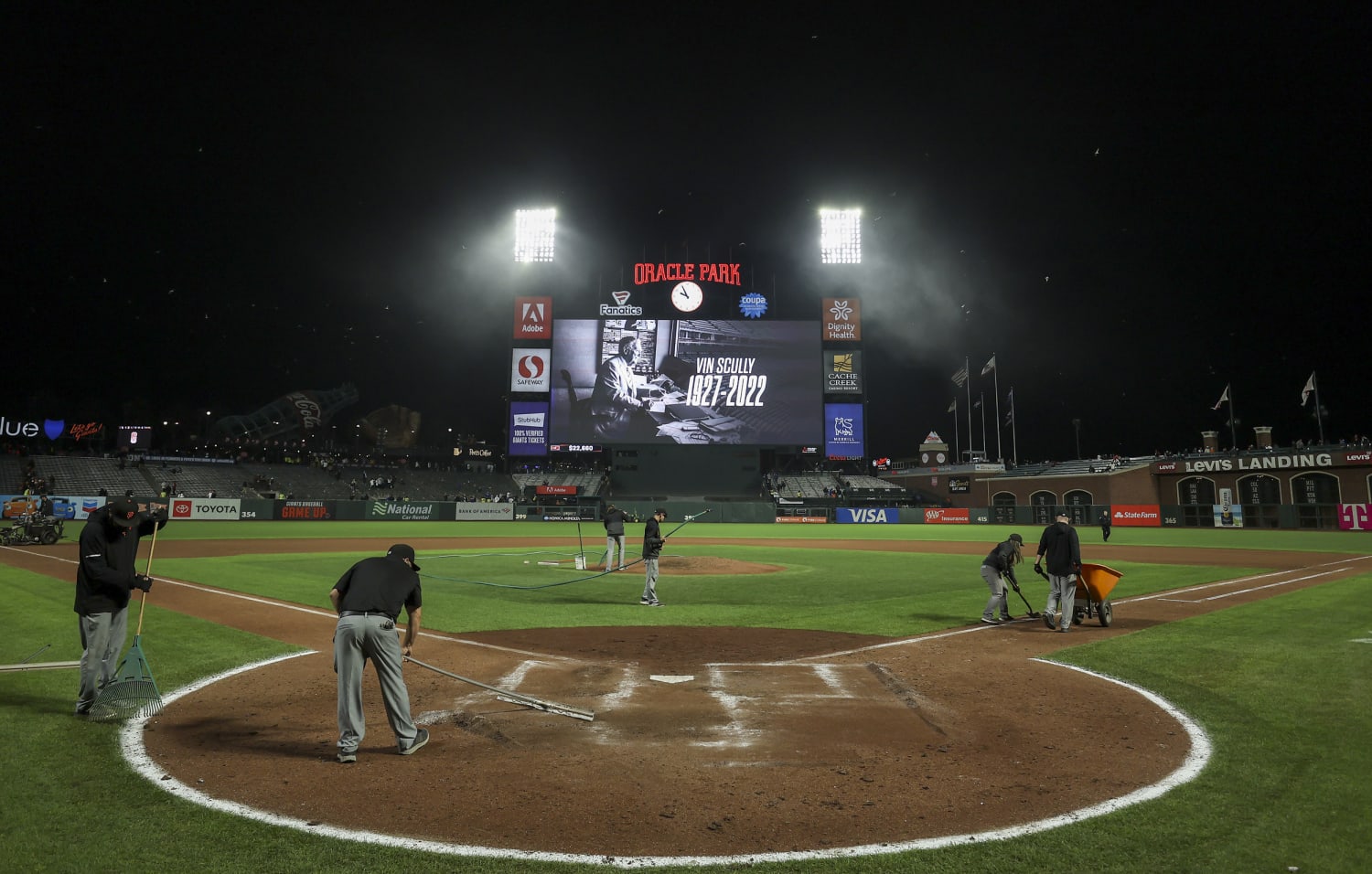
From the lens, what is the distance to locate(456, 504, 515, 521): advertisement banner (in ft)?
185

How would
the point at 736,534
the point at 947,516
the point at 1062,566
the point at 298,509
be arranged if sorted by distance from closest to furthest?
1. the point at 1062,566
2. the point at 736,534
3. the point at 298,509
4. the point at 947,516

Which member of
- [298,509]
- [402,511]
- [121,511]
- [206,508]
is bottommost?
[402,511]

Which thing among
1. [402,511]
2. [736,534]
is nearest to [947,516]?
[736,534]

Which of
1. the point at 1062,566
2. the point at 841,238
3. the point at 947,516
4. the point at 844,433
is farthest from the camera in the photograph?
the point at 841,238

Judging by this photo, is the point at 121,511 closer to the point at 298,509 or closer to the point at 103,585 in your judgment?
the point at 103,585

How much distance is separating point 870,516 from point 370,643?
Answer: 57.2 m

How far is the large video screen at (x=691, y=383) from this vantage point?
64812mm

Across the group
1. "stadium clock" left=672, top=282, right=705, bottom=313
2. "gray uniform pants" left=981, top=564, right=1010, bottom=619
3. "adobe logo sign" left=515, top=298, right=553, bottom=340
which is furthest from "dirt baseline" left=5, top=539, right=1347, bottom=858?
"stadium clock" left=672, top=282, right=705, bottom=313

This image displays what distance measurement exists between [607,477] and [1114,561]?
54273mm

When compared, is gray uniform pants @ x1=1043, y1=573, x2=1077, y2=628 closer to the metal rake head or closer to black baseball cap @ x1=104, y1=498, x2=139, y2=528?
the metal rake head

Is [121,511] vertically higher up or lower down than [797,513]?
higher up

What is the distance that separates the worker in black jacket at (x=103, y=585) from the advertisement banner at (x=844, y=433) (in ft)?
200

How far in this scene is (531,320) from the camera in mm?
66750

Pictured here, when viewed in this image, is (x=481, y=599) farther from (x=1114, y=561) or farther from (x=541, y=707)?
(x=1114, y=561)
